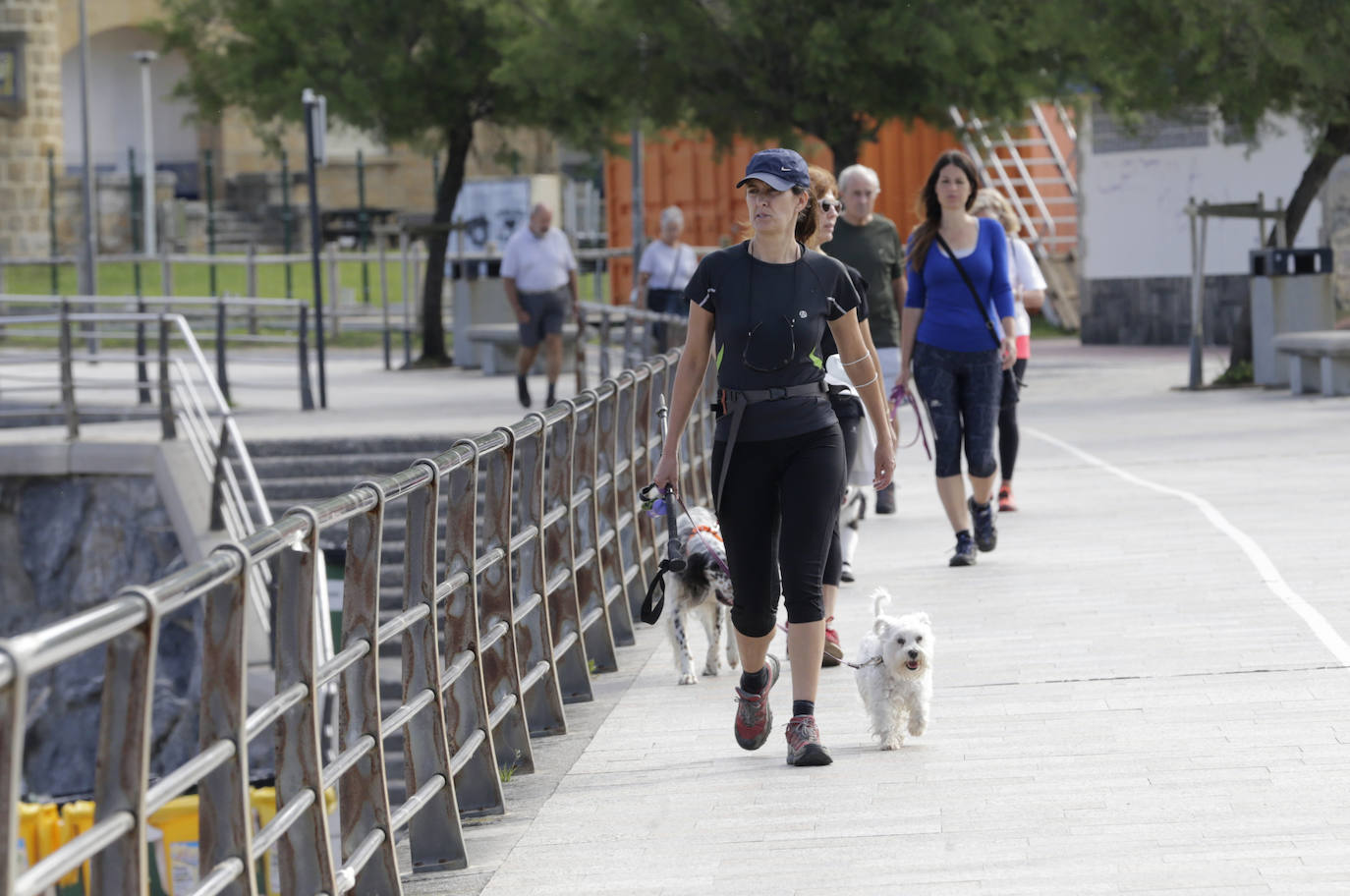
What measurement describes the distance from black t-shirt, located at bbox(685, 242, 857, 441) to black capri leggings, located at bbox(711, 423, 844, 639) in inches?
2.6

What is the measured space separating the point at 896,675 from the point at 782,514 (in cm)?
61

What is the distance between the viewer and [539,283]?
2006 cm

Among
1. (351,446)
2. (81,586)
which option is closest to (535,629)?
(81,586)

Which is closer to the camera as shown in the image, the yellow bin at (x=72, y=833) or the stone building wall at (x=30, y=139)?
the yellow bin at (x=72, y=833)

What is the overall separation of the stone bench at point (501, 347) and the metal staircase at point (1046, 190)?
9374 millimetres

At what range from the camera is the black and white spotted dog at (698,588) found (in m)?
8.00

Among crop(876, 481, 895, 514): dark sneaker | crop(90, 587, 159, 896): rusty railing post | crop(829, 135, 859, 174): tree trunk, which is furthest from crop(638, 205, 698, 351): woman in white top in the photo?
crop(90, 587, 159, 896): rusty railing post

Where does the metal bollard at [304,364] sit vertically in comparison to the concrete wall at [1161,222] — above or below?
below

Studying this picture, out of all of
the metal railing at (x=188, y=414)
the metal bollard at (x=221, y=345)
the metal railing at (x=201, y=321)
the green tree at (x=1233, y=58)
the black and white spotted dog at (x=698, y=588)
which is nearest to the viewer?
the black and white spotted dog at (x=698, y=588)

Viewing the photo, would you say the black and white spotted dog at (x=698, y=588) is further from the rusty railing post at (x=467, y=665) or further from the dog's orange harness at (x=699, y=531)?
the rusty railing post at (x=467, y=665)

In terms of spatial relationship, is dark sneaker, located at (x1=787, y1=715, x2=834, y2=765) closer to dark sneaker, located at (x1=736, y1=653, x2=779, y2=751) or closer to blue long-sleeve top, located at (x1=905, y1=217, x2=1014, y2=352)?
dark sneaker, located at (x1=736, y1=653, x2=779, y2=751)

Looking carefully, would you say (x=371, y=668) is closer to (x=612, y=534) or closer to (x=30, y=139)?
(x=612, y=534)

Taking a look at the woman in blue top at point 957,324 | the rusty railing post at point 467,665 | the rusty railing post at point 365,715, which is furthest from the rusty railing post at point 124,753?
the woman in blue top at point 957,324

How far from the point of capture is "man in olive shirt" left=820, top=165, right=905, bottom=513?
10555 millimetres
